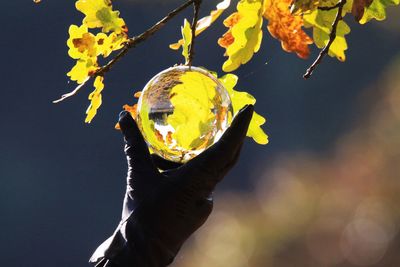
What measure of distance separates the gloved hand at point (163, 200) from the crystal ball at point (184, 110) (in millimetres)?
34

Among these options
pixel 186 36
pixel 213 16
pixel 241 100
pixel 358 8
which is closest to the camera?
pixel 358 8

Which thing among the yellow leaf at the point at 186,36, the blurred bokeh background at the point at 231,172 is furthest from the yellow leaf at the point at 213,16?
the blurred bokeh background at the point at 231,172

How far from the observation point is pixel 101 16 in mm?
1961

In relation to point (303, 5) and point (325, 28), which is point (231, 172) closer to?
point (325, 28)

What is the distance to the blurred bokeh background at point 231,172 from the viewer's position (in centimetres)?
1462

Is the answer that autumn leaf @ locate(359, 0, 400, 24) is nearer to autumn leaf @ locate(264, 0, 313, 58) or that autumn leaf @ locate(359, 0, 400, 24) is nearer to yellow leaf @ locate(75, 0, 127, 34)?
autumn leaf @ locate(264, 0, 313, 58)

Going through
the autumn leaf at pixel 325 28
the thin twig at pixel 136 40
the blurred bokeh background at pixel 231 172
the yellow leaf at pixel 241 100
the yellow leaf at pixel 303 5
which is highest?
the yellow leaf at pixel 303 5

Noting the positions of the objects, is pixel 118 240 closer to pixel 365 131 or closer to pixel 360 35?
pixel 365 131

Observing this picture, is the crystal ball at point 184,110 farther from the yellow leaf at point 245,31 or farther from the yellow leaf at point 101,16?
the yellow leaf at point 101,16

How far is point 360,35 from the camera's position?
20.2 meters

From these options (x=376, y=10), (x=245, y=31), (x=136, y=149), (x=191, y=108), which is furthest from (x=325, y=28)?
(x=136, y=149)

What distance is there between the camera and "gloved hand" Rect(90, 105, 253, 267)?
5.65 feet

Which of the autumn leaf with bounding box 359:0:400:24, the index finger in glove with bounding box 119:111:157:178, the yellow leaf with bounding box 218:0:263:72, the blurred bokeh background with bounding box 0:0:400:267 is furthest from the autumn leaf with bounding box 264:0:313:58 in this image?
the blurred bokeh background with bounding box 0:0:400:267

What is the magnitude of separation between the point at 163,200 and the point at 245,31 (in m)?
0.41
